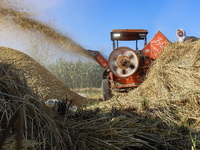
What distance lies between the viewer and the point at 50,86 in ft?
18.5

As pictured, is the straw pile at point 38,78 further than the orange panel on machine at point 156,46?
Yes

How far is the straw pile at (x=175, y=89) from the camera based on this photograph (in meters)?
2.52

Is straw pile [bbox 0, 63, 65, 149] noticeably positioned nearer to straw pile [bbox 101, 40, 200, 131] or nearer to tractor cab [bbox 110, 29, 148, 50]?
straw pile [bbox 101, 40, 200, 131]

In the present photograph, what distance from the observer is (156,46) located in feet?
14.9

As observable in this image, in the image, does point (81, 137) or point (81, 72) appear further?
point (81, 72)

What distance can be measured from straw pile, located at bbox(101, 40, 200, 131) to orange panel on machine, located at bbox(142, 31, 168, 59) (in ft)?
1.74

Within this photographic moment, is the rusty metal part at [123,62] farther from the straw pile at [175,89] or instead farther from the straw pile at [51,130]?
the straw pile at [51,130]

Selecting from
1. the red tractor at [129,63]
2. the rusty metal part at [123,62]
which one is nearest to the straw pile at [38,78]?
the red tractor at [129,63]

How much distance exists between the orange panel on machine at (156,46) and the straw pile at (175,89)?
0.53m

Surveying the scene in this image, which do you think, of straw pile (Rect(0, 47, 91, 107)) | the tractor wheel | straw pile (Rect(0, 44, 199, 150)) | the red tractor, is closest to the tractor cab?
the red tractor

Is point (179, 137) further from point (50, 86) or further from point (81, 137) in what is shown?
point (50, 86)

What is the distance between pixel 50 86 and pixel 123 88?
265cm

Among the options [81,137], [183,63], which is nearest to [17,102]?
[81,137]

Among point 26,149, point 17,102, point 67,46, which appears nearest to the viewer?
point 26,149
